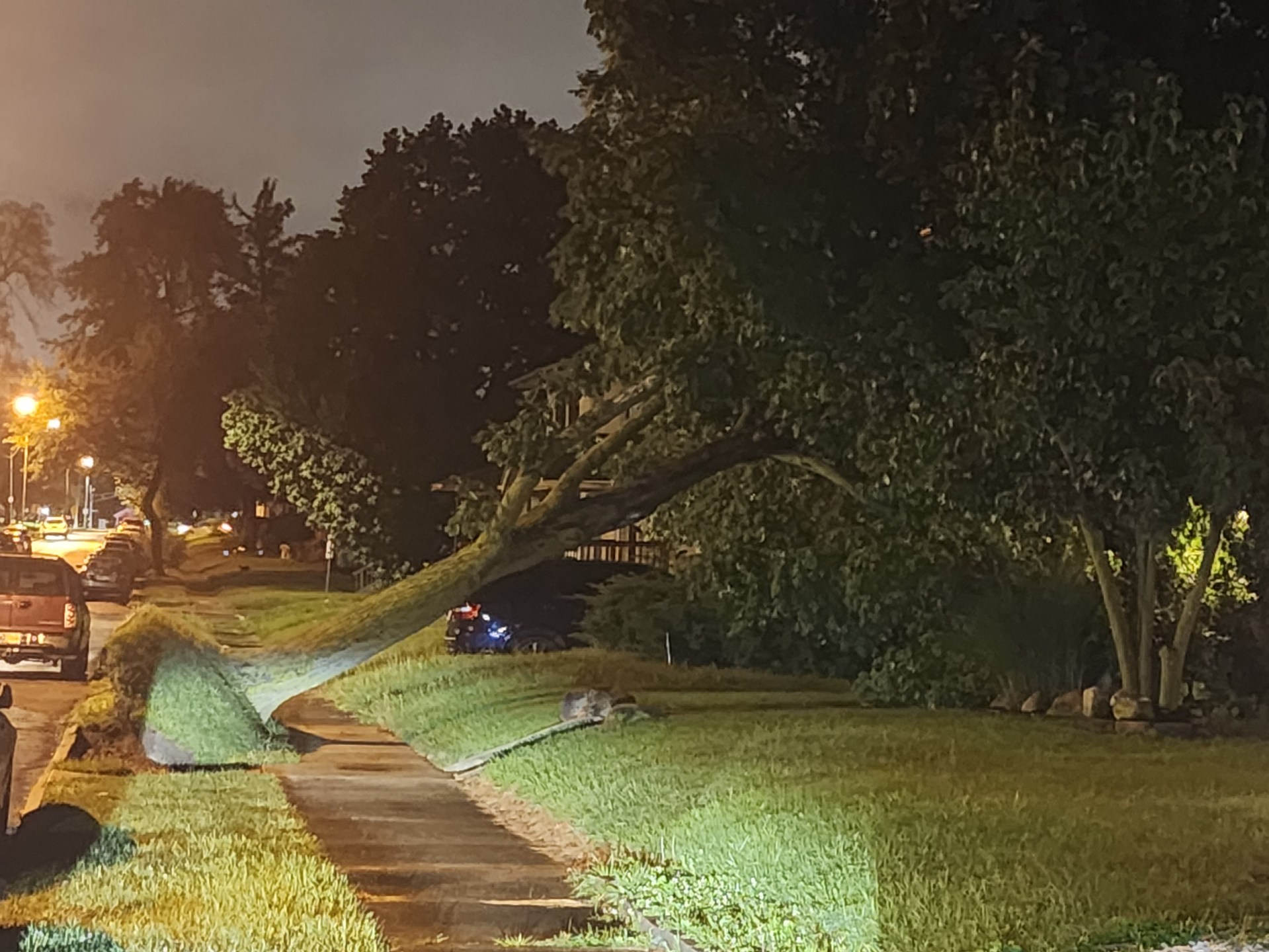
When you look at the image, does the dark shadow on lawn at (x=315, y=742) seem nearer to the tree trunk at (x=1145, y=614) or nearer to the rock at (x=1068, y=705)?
the rock at (x=1068, y=705)

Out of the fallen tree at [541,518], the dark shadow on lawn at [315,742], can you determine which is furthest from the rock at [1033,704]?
the dark shadow on lawn at [315,742]

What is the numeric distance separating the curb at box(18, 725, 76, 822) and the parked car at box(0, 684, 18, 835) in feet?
2.93

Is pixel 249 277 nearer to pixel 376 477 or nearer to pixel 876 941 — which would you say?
pixel 376 477

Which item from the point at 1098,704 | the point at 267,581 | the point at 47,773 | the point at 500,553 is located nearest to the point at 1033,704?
the point at 1098,704

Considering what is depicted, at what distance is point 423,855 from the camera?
10.5 meters

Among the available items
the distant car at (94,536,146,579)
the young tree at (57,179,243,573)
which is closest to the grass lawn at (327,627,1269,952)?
the distant car at (94,536,146,579)

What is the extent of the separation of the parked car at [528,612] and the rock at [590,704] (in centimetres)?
851

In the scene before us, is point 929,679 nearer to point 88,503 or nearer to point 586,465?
point 586,465

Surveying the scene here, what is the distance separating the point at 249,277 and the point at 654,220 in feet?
159

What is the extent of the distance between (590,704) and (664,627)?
8.54 meters

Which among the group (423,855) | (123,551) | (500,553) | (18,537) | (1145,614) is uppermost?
(18,537)

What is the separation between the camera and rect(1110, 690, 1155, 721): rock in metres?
15.6

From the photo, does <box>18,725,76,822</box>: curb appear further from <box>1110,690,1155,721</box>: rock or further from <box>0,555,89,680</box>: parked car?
<box>1110,690,1155,721</box>: rock

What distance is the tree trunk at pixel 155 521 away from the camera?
192 feet
